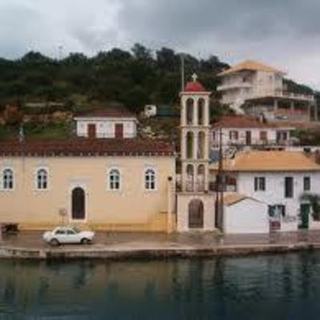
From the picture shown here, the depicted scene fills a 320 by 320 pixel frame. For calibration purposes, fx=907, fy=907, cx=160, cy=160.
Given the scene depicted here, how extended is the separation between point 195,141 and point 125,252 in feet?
42.4

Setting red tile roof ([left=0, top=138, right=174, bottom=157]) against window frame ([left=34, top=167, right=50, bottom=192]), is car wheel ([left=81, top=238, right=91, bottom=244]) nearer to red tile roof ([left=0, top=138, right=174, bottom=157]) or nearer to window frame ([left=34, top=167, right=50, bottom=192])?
window frame ([left=34, top=167, right=50, bottom=192])

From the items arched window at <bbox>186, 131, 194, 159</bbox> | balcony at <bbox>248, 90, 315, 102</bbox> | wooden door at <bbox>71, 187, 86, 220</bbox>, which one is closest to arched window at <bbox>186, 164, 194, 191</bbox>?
arched window at <bbox>186, 131, 194, 159</bbox>

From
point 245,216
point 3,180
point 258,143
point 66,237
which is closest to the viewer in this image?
point 66,237

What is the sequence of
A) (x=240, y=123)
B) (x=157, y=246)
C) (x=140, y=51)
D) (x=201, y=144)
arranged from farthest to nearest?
(x=140, y=51), (x=240, y=123), (x=201, y=144), (x=157, y=246)

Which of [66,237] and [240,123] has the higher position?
[240,123]

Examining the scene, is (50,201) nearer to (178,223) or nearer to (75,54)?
(178,223)

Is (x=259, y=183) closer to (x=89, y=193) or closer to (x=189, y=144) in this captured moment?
(x=189, y=144)

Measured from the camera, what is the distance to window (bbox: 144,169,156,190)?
193 ft

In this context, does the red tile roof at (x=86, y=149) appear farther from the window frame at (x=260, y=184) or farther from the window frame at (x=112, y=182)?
the window frame at (x=260, y=184)

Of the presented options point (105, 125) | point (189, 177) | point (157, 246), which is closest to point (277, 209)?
point (189, 177)

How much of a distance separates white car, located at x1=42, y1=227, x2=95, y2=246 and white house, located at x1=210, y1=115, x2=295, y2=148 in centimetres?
3620

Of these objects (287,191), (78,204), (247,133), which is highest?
(247,133)

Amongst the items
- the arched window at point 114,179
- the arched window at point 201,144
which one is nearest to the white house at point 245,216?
the arched window at point 201,144

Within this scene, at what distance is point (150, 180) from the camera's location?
193 feet
